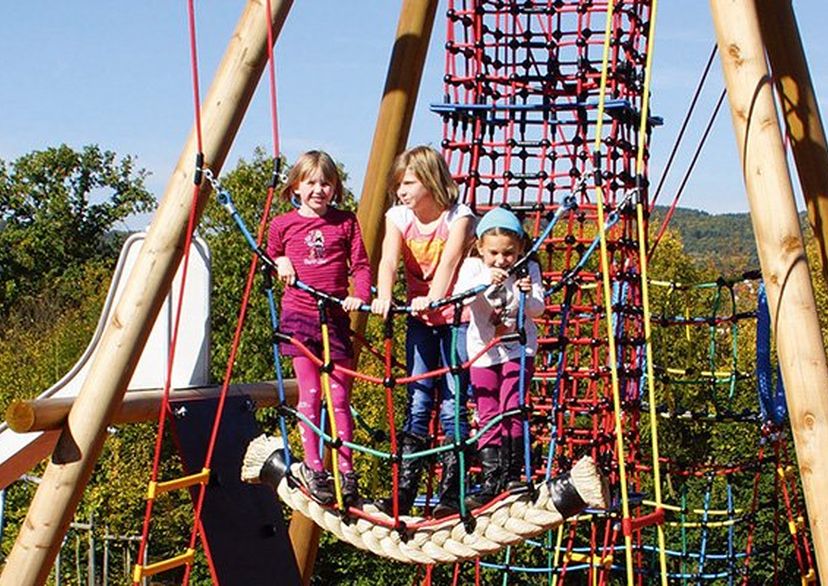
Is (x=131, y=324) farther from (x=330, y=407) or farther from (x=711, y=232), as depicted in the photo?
(x=711, y=232)

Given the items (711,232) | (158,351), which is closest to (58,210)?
(158,351)

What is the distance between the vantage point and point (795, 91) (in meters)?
4.51

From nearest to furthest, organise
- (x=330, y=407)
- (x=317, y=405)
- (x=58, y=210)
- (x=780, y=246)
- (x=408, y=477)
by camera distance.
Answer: (x=780, y=246)
(x=330, y=407)
(x=408, y=477)
(x=317, y=405)
(x=58, y=210)

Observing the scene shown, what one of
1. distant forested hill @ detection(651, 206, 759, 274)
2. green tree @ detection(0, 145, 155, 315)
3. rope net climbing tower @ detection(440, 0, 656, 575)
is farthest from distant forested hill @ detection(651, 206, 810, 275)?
rope net climbing tower @ detection(440, 0, 656, 575)

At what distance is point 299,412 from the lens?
4.30 meters

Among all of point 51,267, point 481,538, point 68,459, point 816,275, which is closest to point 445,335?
point 481,538

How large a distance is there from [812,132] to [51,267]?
132ft

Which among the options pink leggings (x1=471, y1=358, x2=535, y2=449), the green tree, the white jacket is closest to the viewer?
the white jacket

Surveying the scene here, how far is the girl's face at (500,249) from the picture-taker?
4.03 metres

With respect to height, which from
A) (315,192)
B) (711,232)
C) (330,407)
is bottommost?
(330,407)

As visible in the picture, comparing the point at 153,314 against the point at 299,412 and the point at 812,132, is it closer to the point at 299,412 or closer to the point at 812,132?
the point at 299,412

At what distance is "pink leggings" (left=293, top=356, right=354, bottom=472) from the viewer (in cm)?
429

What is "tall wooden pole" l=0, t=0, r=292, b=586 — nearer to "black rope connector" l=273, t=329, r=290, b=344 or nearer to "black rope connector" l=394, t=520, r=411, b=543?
"black rope connector" l=273, t=329, r=290, b=344

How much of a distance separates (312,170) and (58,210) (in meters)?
40.3
